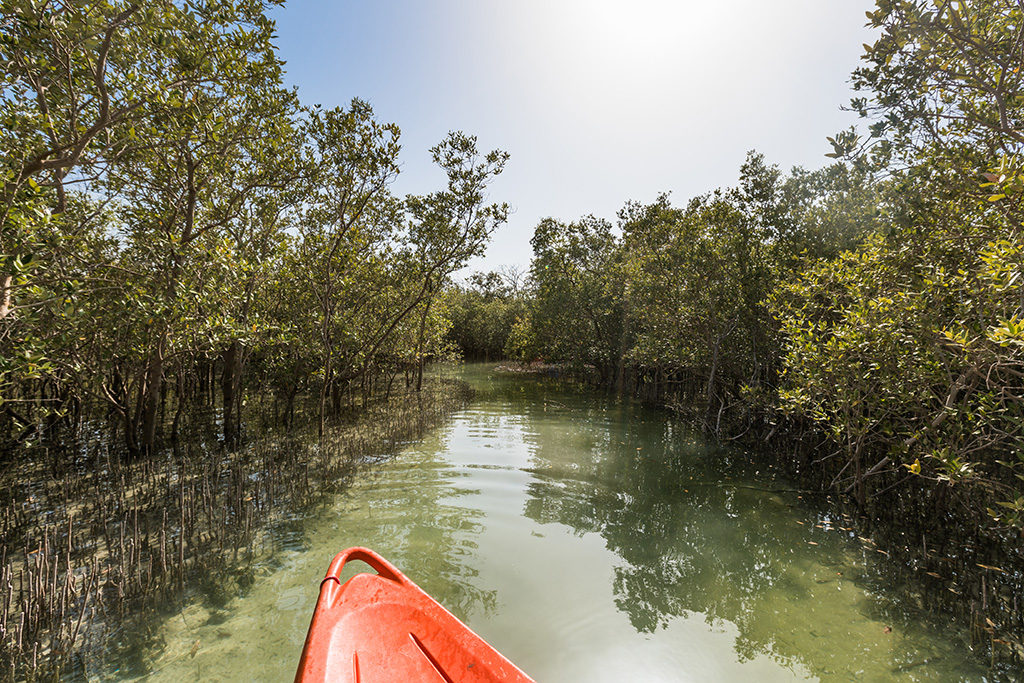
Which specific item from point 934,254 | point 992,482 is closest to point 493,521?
point 992,482

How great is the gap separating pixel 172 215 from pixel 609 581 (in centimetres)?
803

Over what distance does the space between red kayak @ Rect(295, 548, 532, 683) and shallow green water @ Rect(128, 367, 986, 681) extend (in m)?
1.08

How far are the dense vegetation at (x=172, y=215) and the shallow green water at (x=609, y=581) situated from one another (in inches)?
123

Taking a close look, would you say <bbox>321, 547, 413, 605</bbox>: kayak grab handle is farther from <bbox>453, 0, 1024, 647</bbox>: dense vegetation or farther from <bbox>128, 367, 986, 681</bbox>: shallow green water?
<bbox>453, 0, 1024, 647</bbox>: dense vegetation

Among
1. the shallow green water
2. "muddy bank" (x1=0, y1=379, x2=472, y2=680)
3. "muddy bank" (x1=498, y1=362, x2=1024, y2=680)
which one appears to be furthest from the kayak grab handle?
"muddy bank" (x1=498, y1=362, x2=1024, y2=680)

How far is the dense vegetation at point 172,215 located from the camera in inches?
159

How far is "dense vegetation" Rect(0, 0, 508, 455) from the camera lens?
4.04 metres

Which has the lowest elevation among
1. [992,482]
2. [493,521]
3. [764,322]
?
[493,521]

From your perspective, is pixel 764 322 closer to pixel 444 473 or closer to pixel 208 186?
pixel 444 473

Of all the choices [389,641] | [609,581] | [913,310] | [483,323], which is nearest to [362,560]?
[389,641]

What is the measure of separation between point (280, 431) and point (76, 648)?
24.6 ft

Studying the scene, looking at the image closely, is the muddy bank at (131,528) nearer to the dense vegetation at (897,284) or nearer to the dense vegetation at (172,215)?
the dense vegetation at (172,215)

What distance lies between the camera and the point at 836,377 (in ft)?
20.0

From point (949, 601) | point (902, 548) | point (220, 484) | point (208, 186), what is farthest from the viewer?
point (208, 186)
